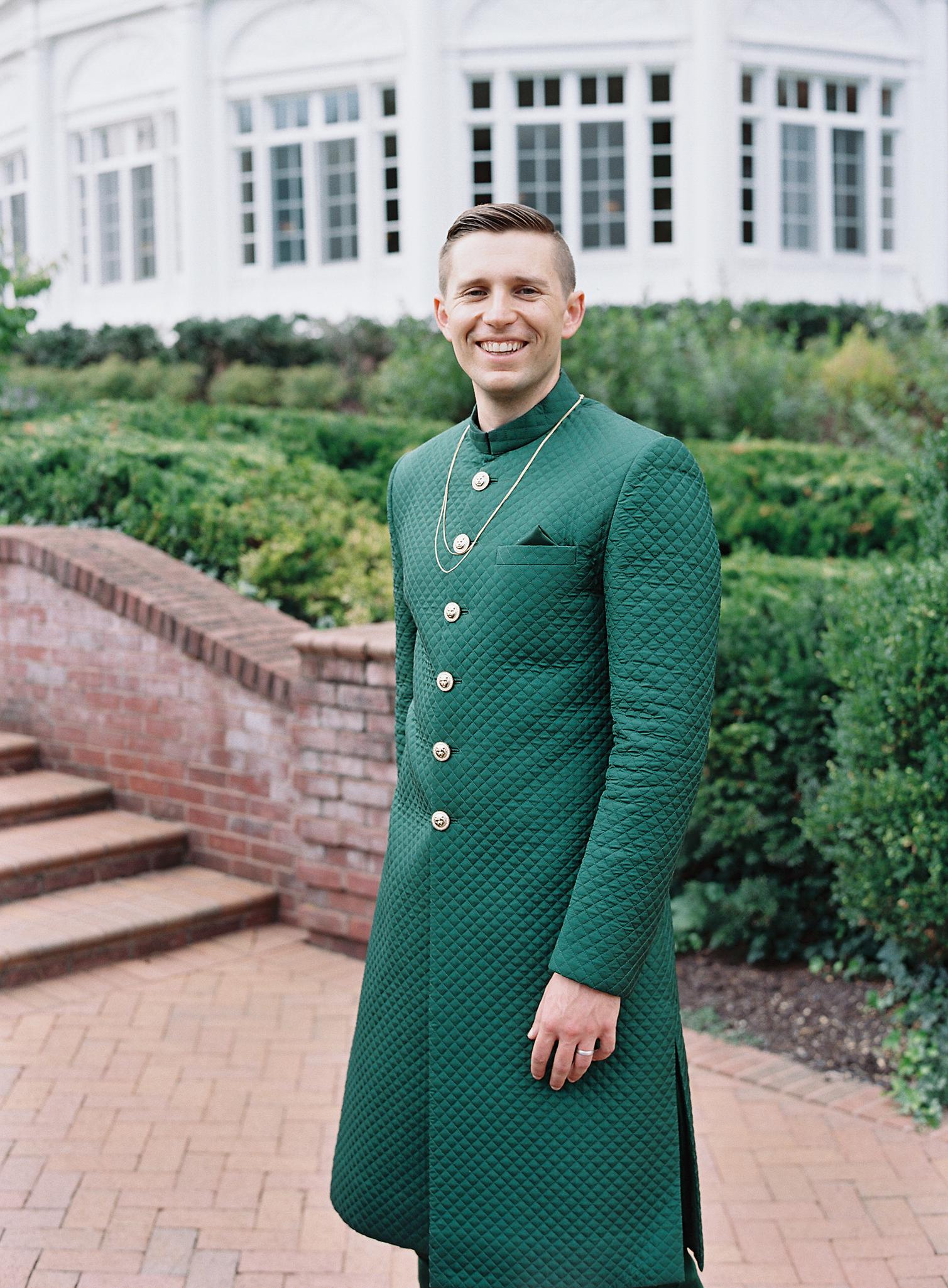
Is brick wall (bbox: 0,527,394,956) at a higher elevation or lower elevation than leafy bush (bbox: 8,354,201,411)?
lower

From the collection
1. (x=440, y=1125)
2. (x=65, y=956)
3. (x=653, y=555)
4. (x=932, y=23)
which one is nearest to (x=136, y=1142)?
(x=65, y=956)

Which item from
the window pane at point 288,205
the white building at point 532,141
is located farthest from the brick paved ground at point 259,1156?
the window pane at point 288,205

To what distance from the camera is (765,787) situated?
4625mm

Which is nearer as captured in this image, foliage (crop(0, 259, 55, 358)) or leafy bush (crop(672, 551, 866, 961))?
leafy bush (crop(672, 551, 866, 961))

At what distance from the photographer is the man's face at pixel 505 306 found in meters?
2.04

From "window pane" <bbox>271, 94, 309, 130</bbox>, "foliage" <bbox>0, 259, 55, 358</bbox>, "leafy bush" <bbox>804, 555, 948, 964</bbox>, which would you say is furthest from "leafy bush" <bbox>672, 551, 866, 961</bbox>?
"window pane" <bbox>271, 94, 309, 130</bbox>

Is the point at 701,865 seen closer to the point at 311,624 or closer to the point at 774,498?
the point at 311,624

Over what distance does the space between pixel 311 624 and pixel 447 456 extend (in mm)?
4187

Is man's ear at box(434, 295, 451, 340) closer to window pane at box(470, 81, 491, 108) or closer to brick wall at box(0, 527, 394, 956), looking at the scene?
brick wall at box(0, 527, 394, 956)

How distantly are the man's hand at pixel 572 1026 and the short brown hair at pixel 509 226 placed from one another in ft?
3.29

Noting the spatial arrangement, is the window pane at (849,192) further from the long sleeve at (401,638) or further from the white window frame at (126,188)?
the long sleeve at (401,638)

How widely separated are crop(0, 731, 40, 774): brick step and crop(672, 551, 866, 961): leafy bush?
3004 millimetres

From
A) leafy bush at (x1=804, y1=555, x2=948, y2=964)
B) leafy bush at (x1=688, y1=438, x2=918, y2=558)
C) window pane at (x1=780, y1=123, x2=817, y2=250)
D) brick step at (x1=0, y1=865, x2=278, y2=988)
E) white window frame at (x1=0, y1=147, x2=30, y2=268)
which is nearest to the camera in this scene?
leafy bush at (x1=804, y1=555, x2=948, y2=964)

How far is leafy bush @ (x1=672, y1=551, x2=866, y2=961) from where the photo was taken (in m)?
4.62
